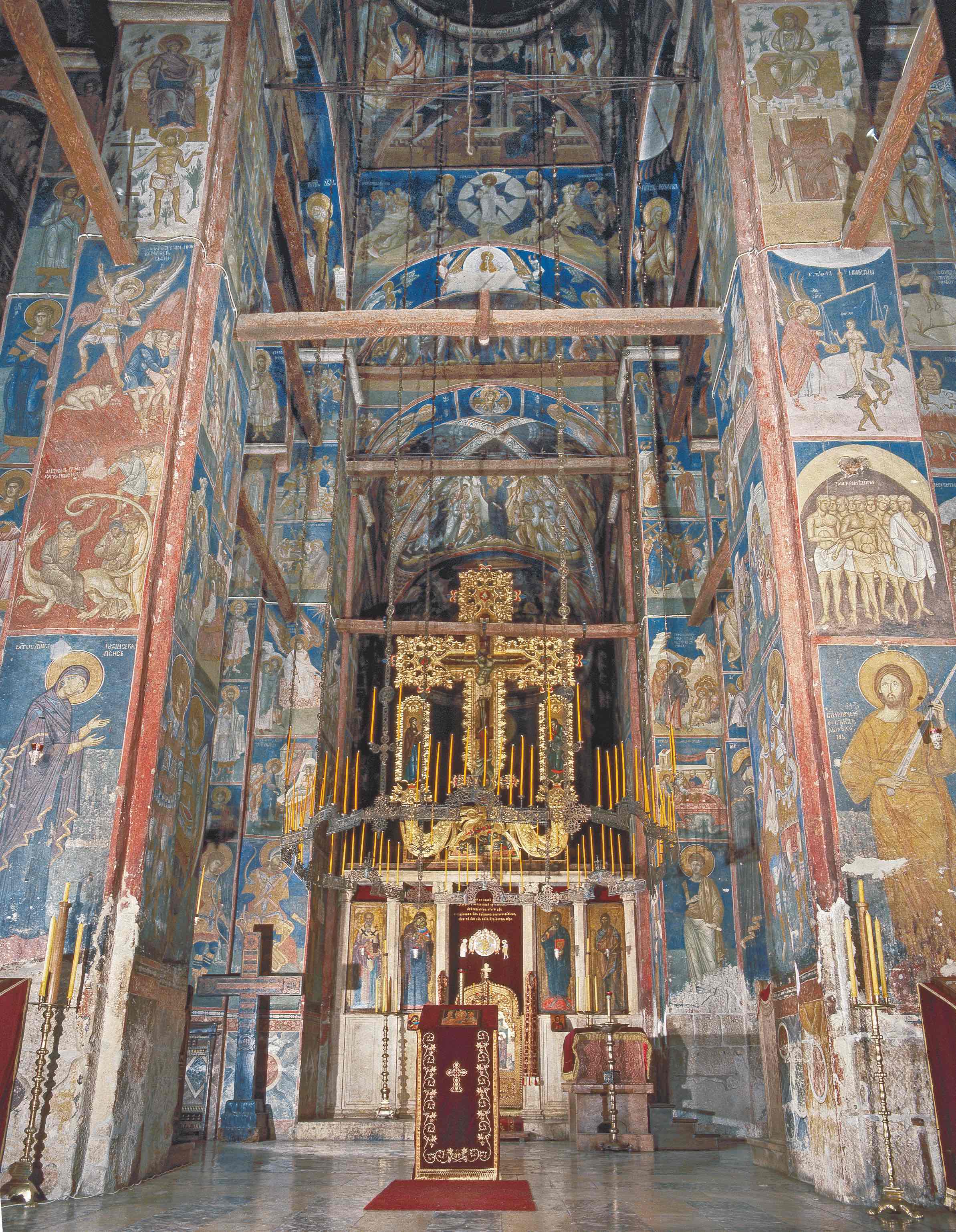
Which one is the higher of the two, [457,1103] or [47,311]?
[47,311]

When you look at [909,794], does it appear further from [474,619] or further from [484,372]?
[484,372]

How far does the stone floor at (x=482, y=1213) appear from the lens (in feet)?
14.7

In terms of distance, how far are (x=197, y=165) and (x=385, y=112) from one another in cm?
774

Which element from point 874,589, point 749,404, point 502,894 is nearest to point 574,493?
point 502,894

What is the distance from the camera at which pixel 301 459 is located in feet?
44.9

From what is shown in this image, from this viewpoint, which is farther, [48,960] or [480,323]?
[480,323]

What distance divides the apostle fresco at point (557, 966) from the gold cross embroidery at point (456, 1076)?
8584mm

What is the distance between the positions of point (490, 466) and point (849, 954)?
10.4 meters

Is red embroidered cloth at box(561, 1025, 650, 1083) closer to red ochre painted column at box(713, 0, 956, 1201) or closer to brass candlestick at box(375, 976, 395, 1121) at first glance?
red ochre painted column at box(713, 0, 956, 1201)

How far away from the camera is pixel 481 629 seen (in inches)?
566

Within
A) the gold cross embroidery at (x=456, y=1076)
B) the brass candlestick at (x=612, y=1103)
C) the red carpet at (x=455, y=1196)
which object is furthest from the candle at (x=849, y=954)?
the brass candlestick at (x=612, y=1103)

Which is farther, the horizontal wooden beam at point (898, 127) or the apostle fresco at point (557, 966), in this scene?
the apostle fresco at point (557, 966)

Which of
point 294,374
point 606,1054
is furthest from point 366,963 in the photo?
point 294,374

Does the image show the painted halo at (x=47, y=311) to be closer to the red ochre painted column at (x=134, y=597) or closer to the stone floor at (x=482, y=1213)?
the red ochre painted column at (x=134, y=597)
